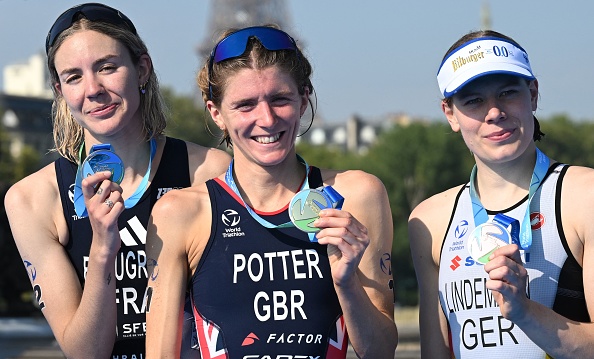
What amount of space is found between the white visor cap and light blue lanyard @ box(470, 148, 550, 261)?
45 cm

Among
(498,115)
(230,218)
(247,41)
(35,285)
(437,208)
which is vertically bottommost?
(35,285)

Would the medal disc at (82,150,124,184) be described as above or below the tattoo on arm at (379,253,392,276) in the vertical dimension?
above

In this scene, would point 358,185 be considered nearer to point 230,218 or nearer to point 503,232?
point 230,218

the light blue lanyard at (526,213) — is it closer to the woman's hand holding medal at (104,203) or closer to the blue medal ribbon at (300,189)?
the blue medal ribbon at (300,189)

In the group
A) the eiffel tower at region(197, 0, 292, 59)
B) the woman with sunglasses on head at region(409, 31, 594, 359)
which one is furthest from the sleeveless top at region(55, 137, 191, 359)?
the eiffel tower at region(197, 0, 292, 59)

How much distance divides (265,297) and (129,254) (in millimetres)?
1050

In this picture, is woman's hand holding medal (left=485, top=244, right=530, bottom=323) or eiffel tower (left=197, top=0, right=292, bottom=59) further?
eiffel tower (left=197, top=0, right=292, bottom=59)

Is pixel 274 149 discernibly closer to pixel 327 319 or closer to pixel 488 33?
pixel 327 319

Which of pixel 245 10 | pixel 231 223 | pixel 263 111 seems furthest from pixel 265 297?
pixel 245 10

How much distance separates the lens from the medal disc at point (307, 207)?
4891mm

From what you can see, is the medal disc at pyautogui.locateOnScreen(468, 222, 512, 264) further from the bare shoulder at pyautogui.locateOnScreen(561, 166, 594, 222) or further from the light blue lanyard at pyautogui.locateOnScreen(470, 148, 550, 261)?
the bare shoulder at pyautogui.locateOnScreen(561, 166, 594, 222)

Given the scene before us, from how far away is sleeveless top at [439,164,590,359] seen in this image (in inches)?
197

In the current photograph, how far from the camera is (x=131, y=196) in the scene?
19.3 ft

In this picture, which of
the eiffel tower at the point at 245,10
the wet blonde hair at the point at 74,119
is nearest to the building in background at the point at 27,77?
the eiffel tower at the point at 245,10
